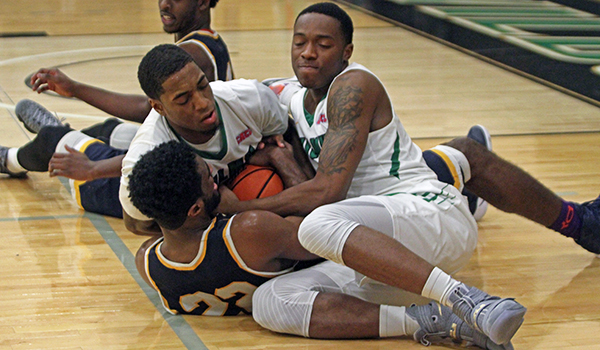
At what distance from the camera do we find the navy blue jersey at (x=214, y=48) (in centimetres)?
402

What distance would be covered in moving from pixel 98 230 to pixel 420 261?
194 centimetres

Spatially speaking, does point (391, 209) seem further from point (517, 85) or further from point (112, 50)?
point (112, 50)

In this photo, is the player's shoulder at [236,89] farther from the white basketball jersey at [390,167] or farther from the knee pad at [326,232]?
the knee pad at [326,232]

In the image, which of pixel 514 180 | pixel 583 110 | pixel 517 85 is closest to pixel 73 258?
pixel 514 180

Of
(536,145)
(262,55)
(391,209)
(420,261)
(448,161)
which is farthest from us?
(262,55)

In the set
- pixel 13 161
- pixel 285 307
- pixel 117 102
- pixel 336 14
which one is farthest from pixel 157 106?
pixel 13 161

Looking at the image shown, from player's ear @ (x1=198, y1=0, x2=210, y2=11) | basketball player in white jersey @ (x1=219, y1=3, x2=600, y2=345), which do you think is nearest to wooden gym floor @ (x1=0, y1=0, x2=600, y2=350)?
basketball player in white jersey @ (x1=219, y1=3, x2=600, y2=345)

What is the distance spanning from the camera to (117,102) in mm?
4059

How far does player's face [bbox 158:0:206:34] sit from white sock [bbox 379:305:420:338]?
86.1 inches

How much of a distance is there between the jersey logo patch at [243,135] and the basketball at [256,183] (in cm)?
13

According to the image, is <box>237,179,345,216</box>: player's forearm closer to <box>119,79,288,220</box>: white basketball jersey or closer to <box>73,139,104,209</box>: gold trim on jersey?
<box>119,79,288,220</box>: white basketball jersey

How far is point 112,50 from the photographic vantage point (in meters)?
8.46

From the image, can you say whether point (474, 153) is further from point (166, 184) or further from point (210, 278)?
point (166, 184)

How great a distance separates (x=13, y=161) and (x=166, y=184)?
215 centimetres
